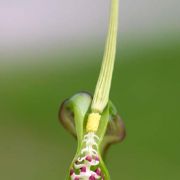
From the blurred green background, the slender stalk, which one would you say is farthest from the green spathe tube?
the blurred green background

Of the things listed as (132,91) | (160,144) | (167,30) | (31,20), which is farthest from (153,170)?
(31,20)

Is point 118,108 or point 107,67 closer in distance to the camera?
point 107,67

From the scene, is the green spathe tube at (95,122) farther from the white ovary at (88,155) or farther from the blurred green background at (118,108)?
the blurred green background at (118,108)

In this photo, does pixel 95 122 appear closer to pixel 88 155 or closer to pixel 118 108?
pixel 88 155

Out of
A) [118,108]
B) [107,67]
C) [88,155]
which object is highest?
[118,108]

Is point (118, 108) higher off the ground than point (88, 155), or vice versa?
point (118, 108)

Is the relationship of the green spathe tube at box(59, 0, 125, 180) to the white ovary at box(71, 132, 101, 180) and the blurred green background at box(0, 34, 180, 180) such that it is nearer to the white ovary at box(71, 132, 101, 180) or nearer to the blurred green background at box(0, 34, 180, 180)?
the white ovary at box(71, 132, 101, 180)

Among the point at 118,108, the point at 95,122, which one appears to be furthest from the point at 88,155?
the point at 118,108
